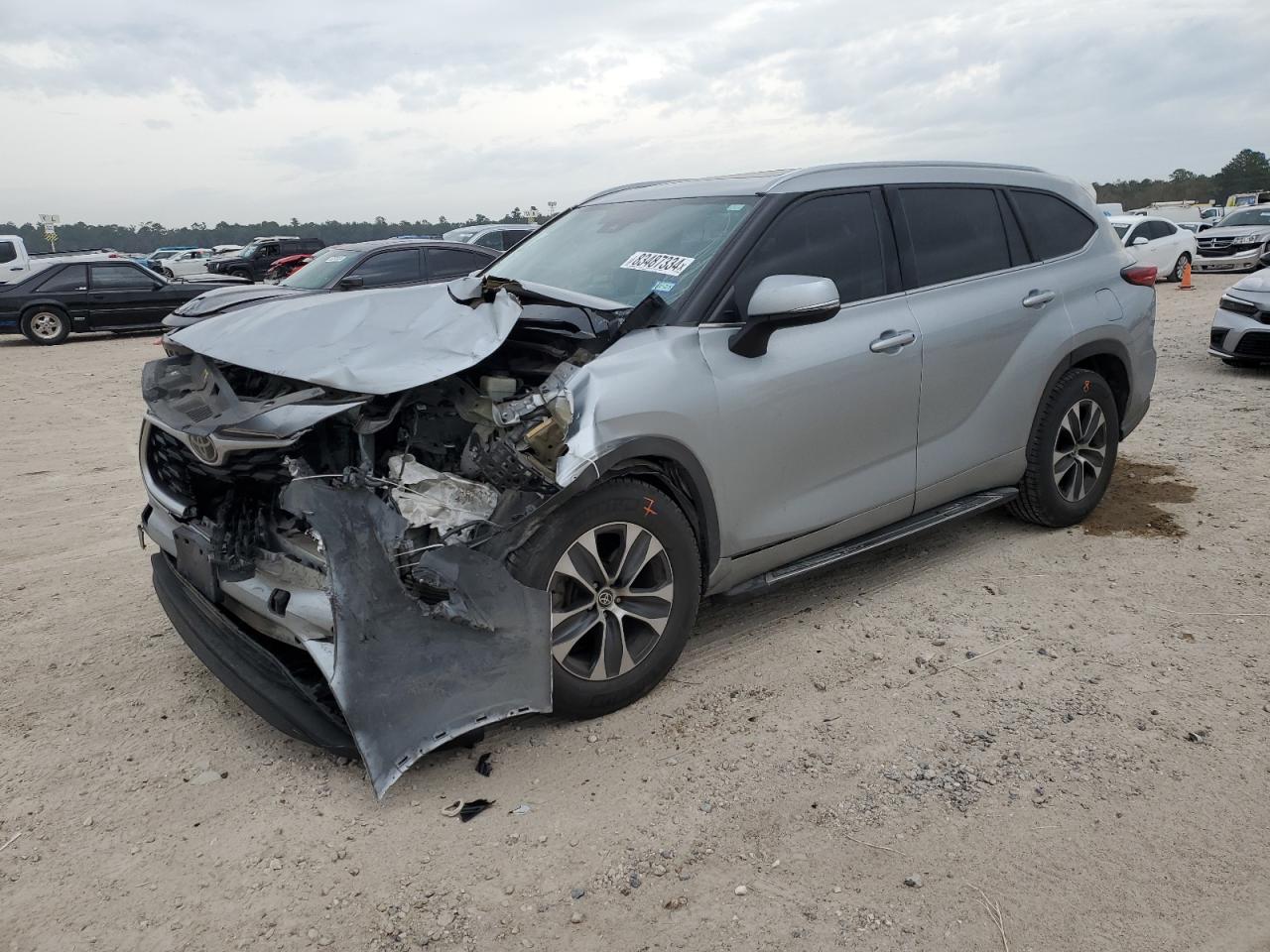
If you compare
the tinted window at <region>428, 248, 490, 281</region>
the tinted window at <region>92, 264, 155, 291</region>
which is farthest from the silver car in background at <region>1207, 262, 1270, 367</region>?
the tinted window at <region>92, 264, 155, 291</region>

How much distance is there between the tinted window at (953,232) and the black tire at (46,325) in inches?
670

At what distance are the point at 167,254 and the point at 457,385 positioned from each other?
43.8 m

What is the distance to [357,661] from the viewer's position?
2.91 meters

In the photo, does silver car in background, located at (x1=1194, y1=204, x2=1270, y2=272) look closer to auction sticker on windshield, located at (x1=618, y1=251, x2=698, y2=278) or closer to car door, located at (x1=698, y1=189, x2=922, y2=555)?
car door, located at (x1=698, y1=189, x2=922, y2=555)

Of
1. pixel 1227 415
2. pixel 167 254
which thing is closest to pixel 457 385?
pixel 1227 415

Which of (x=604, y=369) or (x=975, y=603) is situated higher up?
(x=604, y=369)

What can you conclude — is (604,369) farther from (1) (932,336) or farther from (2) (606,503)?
(1) (932,336)

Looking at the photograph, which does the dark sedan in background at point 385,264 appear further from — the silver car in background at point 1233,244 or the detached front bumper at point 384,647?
the silver car in background at point 1233,244

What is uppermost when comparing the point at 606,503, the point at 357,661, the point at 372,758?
the point at 606,503

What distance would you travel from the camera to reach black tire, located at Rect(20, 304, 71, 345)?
16750mm

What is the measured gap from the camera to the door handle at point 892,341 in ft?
13.1

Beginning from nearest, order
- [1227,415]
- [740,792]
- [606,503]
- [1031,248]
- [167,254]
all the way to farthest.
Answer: [740,792], [606,503], [1031,248], [1227,415], [167,254]

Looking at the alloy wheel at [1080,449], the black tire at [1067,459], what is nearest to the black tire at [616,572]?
the black tire at [1067,459]

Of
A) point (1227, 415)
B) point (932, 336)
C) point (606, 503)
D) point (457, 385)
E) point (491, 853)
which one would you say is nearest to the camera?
point (491, 853)
